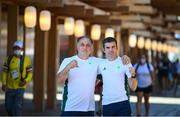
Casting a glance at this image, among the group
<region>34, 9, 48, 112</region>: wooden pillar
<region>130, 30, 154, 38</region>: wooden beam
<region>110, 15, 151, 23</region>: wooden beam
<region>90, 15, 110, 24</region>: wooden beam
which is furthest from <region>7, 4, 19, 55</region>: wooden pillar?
<region>130, 30, 154, 38</region>: wooden beam

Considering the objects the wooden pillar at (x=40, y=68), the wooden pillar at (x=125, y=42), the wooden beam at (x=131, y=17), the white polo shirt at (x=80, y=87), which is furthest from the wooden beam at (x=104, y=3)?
the white polo shirt at (x=80, y=87)

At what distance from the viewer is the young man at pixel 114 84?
678 cm

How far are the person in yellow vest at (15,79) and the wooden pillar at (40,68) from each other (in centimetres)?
456

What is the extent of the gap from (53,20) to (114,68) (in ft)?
33.9

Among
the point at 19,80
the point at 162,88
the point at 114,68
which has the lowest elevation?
the point at 162,88

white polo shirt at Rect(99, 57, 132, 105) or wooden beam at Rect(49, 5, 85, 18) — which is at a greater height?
wooden beam at Rect(49, 5, 85, 18)

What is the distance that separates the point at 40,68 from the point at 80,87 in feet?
30.3

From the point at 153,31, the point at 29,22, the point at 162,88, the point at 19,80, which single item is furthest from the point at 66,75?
the point at 153,31

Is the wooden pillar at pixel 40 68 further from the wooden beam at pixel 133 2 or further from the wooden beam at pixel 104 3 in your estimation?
the wooden beam at pixel 133 2

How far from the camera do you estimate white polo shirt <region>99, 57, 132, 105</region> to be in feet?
22.3

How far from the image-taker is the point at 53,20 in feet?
55.7

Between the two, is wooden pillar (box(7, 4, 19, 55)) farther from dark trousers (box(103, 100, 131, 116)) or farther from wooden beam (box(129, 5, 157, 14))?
wooden beam (box(129, 5, 157, 14))

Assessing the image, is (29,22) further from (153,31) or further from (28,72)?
(153,31)

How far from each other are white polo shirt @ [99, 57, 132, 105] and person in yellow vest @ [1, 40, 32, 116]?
4.36m
